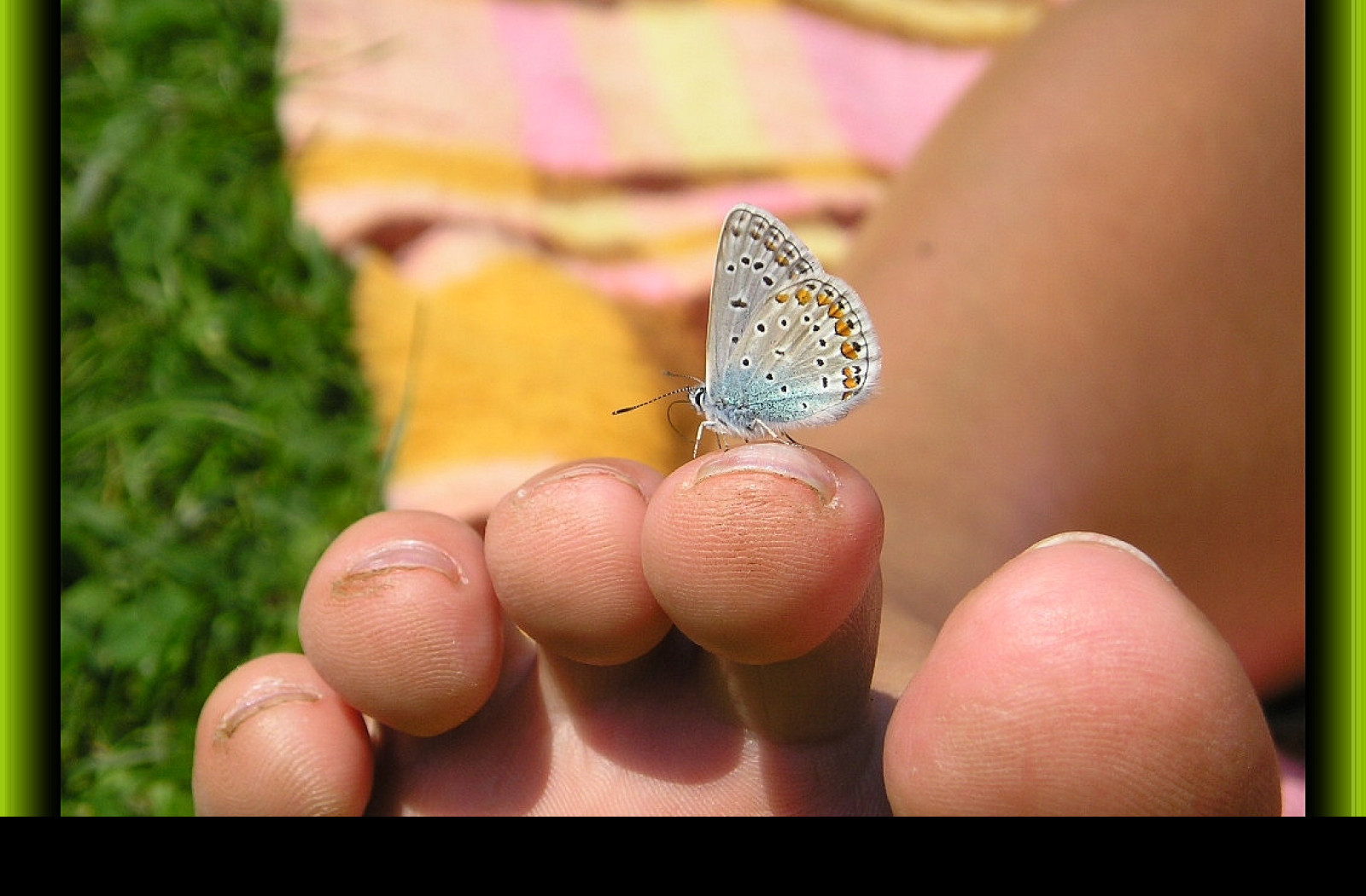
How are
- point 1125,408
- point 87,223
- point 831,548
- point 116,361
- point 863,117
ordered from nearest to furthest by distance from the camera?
1. point 831,548
2. point 1125,408
3. point 116,361
4. point 87,223
5. point 863,117

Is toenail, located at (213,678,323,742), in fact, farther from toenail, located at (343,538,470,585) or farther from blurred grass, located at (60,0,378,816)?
blurred grass, located at (60,0,378,816)

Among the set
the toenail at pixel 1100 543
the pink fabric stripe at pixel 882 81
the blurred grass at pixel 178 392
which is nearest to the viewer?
the toenail at pixel 1100 543

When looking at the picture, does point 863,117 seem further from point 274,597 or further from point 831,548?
point 831,548

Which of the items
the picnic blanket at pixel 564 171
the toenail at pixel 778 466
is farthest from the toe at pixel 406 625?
the picnic blanket at pixel 564 171

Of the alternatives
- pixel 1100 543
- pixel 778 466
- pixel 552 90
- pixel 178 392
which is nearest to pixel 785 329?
pixel 778 466
